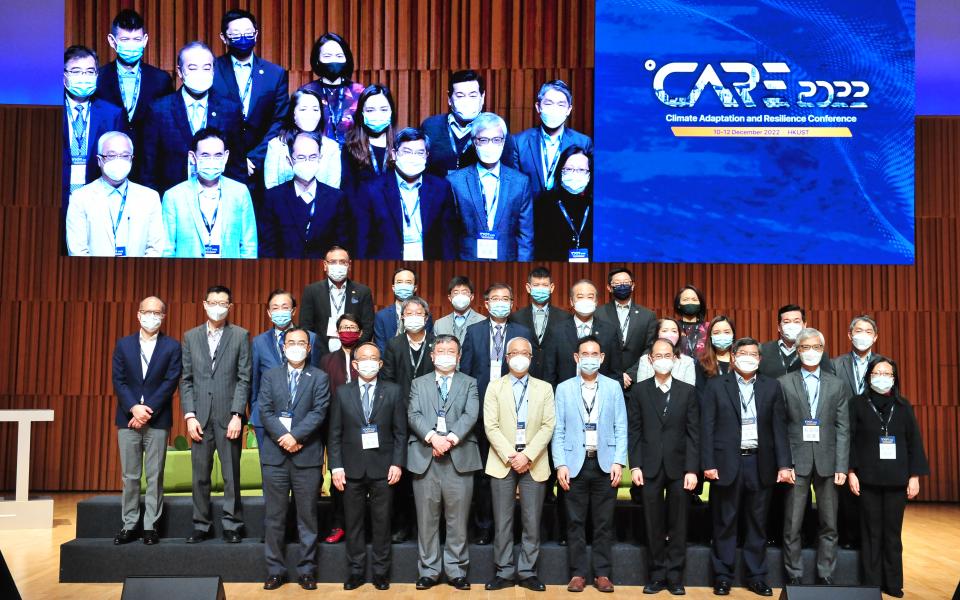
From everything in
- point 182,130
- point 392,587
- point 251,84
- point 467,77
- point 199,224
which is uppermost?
point 467,77

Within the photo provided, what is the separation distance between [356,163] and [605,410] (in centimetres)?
362

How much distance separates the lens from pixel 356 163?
7.78 m

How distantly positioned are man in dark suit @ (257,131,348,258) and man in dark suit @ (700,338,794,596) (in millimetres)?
3776

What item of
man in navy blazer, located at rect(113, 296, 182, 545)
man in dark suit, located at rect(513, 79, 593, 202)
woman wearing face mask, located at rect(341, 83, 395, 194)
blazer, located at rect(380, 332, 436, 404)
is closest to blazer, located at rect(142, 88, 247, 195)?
woman wearing face mask, located at rect(341, 83, 395, 194)

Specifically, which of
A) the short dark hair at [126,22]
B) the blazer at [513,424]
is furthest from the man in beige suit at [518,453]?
the short dark hair at [126,22]

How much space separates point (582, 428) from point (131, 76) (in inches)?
207

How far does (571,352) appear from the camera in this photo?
5.47 m

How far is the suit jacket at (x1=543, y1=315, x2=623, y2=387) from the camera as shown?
546 cm

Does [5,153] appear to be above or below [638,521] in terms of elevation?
above

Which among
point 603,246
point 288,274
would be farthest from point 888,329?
point 288,274

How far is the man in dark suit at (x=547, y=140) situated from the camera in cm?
777

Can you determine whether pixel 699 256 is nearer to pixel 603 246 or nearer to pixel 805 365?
A: pixel 603 246

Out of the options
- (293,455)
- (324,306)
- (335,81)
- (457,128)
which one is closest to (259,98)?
(335,81)

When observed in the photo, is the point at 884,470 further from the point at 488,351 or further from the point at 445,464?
the point at 445,464
